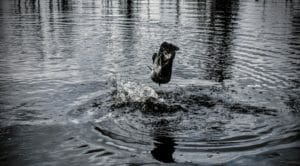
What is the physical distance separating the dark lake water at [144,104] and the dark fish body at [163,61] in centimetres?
108

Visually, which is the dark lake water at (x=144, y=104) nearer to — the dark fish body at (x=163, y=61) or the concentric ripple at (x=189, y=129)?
the concentric ripple at (x=189, y=129)

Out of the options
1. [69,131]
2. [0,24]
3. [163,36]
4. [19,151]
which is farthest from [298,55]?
[0,24]

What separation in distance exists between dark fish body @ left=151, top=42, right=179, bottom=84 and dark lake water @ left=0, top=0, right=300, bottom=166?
1.08 m

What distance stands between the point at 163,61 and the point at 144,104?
1743 mm

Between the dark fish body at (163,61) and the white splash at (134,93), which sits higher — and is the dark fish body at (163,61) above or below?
above

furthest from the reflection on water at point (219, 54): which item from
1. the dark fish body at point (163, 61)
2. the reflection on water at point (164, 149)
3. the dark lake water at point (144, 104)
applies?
the reflection on water at point (164, 149)

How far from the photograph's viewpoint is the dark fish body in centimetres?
1054

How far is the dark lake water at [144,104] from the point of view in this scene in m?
8.63

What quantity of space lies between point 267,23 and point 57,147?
2918 cm

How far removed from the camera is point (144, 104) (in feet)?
38.4

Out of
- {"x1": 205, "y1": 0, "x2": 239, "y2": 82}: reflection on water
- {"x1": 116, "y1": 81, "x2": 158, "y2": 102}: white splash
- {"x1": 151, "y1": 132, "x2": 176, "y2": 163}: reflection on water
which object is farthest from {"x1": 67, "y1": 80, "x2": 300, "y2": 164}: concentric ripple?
{"x1": 205, "y1": 0, "x2": 239, "y2": 82}: reflection on water

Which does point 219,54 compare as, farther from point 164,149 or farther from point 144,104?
point 164,149

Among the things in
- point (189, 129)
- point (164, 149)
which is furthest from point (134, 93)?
point (164, 149)

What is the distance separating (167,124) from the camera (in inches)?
400
